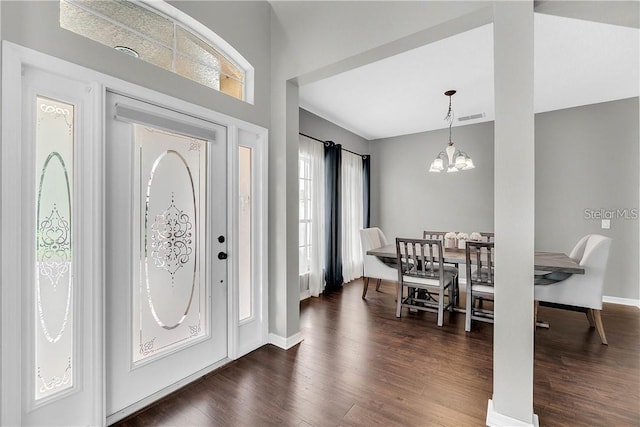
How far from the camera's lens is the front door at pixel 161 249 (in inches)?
71.7

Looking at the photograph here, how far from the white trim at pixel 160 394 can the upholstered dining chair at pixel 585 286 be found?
3342 millimetres

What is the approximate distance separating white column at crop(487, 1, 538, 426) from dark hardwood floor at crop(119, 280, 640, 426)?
34cm

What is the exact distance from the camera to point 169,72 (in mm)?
2057

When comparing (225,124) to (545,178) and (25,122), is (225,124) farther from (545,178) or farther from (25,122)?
(545,178)

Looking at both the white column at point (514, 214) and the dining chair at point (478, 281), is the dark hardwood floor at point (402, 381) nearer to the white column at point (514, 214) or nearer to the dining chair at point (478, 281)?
the dining chair at point (478, 281)

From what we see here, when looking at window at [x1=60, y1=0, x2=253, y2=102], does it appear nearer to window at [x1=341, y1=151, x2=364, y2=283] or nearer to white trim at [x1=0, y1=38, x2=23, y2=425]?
white trim at [x1=0, y1=38, x2=23, y2=425]

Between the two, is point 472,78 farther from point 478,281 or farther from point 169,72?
point 169,72

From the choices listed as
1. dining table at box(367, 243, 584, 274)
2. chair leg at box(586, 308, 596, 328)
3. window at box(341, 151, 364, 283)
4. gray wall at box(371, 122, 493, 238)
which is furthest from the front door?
gray wall at box(371, 122, 493, 238)

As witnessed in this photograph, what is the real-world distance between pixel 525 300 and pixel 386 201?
451 cm

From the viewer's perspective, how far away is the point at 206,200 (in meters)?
2.34

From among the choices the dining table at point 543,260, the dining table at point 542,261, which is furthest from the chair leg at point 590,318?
the dining table at point 543,260

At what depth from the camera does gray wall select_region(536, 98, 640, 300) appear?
402cm

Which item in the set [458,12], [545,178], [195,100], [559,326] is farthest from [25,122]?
[545,178]

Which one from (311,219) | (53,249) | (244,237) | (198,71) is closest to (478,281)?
(311,219)
